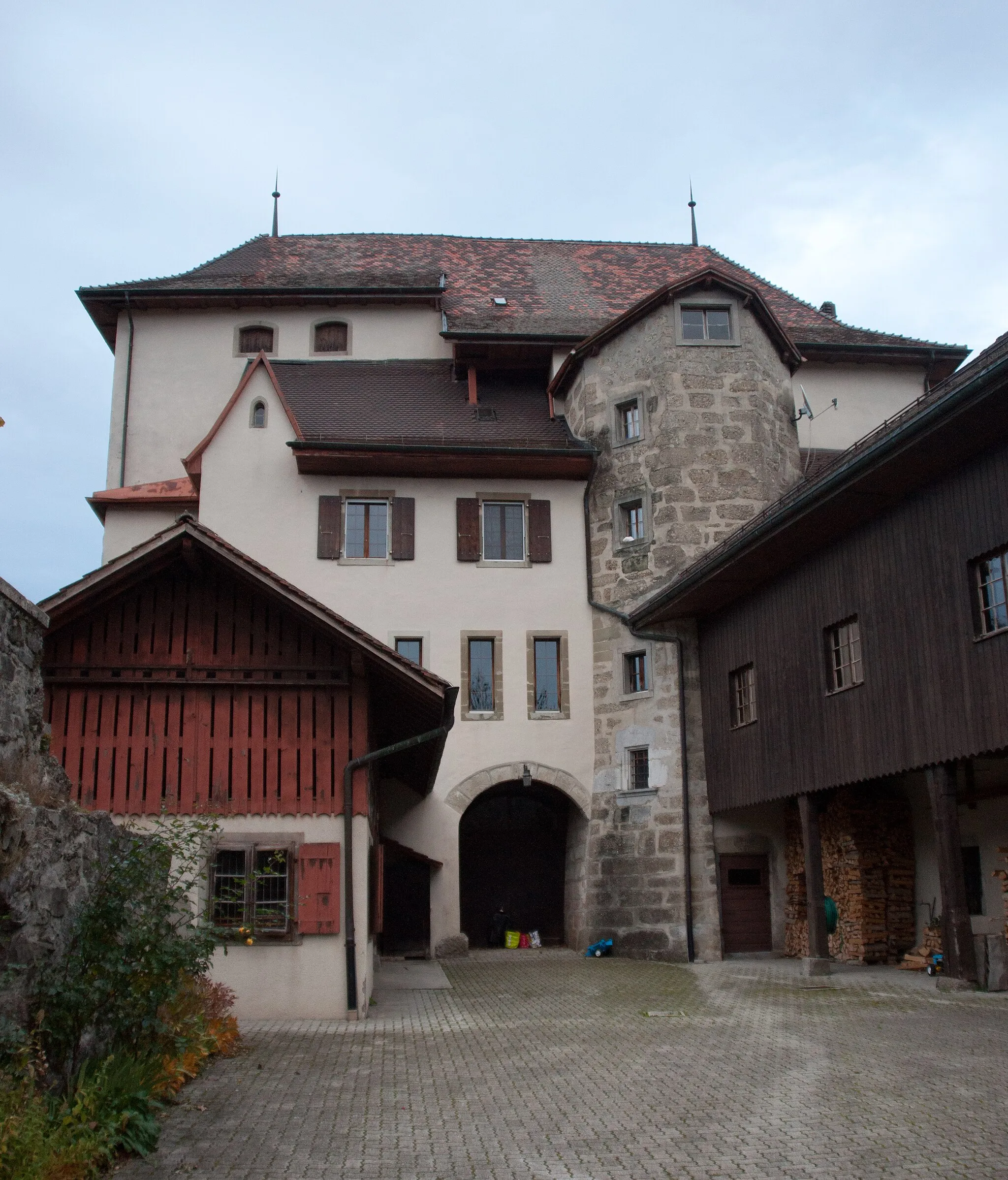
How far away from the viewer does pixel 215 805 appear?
44.1ft

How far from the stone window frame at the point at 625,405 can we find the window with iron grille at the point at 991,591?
10.8 metres

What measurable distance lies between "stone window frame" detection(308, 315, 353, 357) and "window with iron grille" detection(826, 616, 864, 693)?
14887 mm

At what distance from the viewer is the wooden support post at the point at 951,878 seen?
556 inches

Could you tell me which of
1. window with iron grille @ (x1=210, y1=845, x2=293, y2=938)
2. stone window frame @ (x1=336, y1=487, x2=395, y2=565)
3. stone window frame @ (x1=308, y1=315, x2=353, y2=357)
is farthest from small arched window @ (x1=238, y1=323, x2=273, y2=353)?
window with iron grille @ (x1=210, y1=845, x2=293, y2=938)

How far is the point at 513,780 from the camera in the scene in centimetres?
2345

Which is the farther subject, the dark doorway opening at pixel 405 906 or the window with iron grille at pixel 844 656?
the dark doorway opening at pixel 405 906

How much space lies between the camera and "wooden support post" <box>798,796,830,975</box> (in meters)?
17.5

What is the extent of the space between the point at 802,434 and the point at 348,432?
977cm

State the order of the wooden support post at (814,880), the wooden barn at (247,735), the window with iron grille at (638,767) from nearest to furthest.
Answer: the wooden barn at (247,735), the wooden support post at (814,880), the window with iron grille at (638,767)

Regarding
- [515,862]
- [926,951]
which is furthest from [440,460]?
[926,951]

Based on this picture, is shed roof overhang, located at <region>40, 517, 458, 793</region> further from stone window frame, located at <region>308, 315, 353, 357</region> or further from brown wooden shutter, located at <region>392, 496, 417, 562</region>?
stone window frame, located at <region>308, 315, 353, 357</region>

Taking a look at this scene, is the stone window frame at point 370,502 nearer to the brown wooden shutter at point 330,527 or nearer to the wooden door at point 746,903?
the brown wooden shutter at point 330,527

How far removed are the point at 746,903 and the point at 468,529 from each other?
8.61 m

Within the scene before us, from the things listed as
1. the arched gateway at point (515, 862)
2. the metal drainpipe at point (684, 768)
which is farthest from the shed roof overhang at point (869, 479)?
the arched gateway at point (515, 862)
